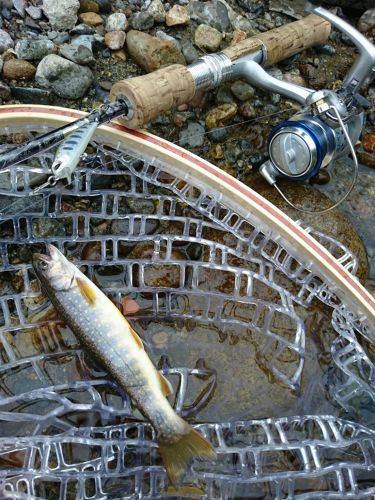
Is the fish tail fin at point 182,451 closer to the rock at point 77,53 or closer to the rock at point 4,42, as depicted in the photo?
the rock at point 77,53

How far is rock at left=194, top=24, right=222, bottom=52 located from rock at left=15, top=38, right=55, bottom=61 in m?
0.89

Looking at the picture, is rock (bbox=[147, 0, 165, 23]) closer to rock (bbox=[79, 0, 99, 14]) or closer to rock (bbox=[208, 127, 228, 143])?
A: rock (bbox=[79, 0, 99, 14])

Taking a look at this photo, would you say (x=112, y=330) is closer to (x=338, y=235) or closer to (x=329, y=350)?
(x=329, y=350)

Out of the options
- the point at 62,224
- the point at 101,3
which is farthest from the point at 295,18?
the point at 62,224

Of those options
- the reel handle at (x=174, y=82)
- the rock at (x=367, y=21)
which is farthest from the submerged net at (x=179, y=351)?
the rock at (x=367, y=21)

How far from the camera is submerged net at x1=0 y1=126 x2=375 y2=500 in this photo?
2307 mm

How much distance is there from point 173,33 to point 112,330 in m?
2.00

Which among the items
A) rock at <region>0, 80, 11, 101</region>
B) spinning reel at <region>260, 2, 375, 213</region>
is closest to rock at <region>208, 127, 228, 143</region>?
spinning reel at <region>260, 2, 375, 213</region>

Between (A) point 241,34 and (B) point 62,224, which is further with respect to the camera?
(A) point 241,34

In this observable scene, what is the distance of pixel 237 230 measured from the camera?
251 centimetres

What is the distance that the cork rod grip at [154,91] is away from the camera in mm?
2326

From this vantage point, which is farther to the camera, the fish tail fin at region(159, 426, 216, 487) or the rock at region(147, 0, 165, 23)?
the rock at region(147, 0, 165, 23)

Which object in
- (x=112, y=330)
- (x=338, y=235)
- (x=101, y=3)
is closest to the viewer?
(x=112, y=330)

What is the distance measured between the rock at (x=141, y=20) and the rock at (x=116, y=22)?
6 centimetres
